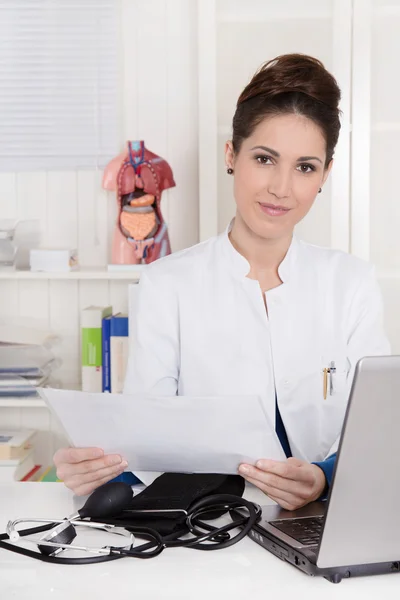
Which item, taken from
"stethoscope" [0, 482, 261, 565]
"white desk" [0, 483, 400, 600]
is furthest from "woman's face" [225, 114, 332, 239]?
"white desk" [0, 483, 400, 600]

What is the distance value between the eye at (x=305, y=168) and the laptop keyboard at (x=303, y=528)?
2.74ft

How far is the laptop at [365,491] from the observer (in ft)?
3.14

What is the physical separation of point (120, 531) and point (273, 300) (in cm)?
76

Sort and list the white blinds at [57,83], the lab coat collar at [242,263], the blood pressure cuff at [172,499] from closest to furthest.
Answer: the blood pressure cuff at [172,499] → the lab coat collar at [242,263] → the white blinds at [57,83]

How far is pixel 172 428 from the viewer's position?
1285 mm

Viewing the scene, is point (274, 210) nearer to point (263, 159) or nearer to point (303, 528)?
point (263, 159)

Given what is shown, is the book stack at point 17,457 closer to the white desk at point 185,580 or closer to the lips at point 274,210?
the lips at point 274,210

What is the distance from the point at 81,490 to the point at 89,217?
1.68m

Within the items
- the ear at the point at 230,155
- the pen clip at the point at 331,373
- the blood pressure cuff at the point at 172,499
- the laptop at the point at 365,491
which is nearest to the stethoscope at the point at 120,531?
the blood pressure cuff at the point at 172,499

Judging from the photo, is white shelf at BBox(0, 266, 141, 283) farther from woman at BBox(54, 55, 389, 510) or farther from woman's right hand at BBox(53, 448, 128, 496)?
woman's right hand at BBox(53, 448, 128, 496)

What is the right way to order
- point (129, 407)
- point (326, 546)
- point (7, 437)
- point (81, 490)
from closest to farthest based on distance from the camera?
point (326, 546)
point (129, 407)
point (81, 490)
point (7, 437)

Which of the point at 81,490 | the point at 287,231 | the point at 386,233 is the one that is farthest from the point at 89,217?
the point at 81,490

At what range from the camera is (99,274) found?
2732 mm

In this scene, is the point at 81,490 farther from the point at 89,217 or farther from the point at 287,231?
the point at 89,217
